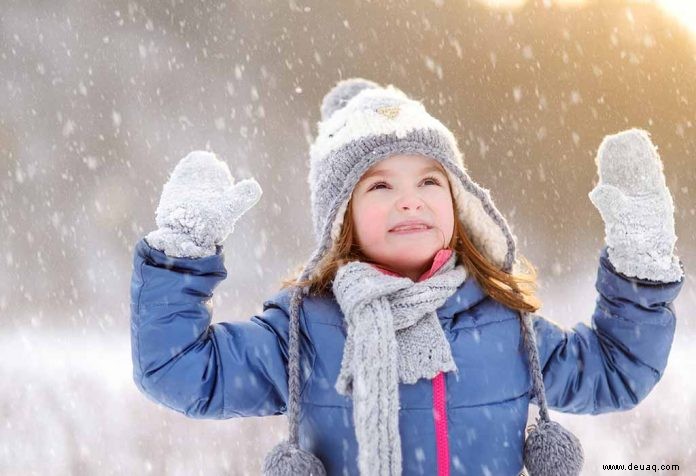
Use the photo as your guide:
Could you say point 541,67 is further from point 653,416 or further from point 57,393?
point 57,393

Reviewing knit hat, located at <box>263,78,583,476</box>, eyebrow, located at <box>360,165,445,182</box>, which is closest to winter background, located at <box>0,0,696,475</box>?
knit hat, located at <box>263,78,583,476</box>

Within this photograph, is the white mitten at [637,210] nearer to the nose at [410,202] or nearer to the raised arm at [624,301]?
the raised arm at [624,301]

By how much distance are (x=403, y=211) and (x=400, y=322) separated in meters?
0.22

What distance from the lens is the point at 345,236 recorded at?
1.30 m

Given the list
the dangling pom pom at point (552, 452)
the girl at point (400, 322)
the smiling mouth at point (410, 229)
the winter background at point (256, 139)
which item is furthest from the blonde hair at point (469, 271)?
the winter background at point (256, 139)

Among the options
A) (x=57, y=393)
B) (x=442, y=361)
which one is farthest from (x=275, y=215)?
(x=442, y=361)

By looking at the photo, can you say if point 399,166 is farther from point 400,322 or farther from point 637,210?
point 637,210

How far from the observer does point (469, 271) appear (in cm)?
128

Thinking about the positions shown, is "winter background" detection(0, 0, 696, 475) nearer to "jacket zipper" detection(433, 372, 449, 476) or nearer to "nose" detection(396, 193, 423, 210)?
"nose" detection(396, 193, 423, 210)

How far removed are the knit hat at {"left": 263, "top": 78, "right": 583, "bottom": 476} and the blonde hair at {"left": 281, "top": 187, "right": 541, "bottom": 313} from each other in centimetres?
2

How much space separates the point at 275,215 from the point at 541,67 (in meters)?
1.64

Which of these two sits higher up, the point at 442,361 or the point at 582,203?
the point at 582,203

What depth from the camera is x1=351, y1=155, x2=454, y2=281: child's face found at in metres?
1.21

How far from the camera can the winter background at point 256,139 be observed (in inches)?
127
